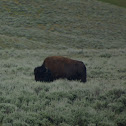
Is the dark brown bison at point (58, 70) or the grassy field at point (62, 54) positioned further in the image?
the dark brown bison at point (58, 70)

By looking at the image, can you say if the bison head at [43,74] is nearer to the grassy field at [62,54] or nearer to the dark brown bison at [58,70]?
the dark brown bison at [58,70]

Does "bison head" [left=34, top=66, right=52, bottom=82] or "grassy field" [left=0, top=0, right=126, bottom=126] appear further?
"bison head" [left=34, top=66, right=52, bottom=82]

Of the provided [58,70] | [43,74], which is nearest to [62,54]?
[58,70]

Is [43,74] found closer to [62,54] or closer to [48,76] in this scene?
[48,76]

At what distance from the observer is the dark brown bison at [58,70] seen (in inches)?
345

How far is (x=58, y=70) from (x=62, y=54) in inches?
470

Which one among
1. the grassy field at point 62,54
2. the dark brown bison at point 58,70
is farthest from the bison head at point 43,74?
the grassy field at point 62,54

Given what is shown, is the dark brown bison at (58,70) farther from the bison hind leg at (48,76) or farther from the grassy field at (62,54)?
the grassy field at (62,54)

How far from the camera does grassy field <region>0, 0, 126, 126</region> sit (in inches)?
225

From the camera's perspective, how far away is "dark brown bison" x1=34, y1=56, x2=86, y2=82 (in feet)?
28.8

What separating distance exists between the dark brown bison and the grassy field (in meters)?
0.42

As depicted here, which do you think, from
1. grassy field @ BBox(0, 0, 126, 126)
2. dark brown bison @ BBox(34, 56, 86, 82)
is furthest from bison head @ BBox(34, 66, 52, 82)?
grassy field @ BBox(0, 0, 126, 126)

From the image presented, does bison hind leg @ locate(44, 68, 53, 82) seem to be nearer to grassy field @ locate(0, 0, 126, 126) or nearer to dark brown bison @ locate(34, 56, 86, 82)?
dark brown bison @ locate(34, 56, 86, 82)

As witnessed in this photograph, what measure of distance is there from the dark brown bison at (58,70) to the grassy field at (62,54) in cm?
42
